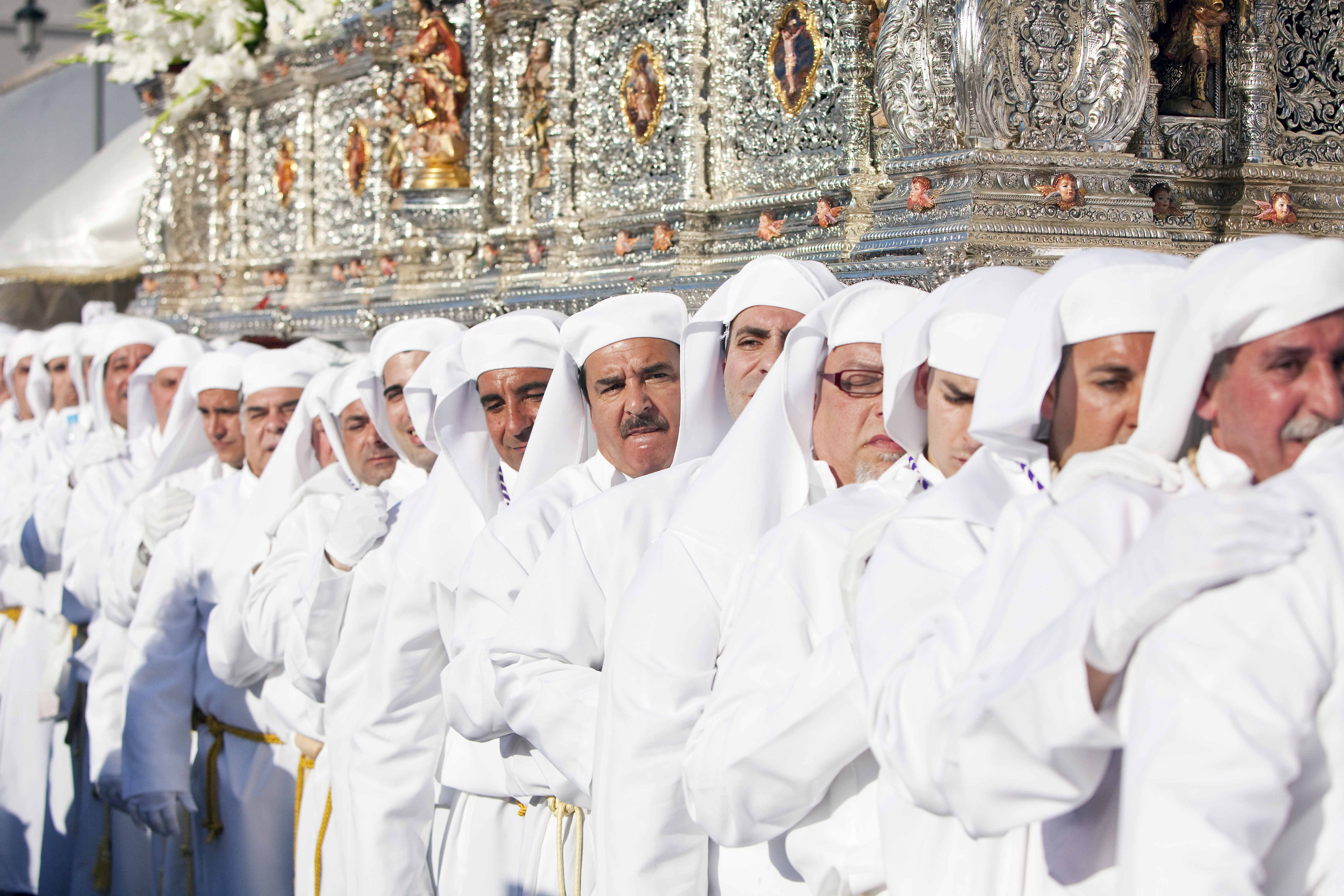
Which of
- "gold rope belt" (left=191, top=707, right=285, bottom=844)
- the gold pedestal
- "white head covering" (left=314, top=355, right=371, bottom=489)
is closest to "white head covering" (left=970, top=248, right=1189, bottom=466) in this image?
"white head covering" (left=314, top=355, right=371, bottom=489)

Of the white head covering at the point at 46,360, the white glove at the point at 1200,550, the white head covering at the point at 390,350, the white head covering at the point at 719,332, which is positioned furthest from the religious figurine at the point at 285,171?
the white glove at the point at 1200,550

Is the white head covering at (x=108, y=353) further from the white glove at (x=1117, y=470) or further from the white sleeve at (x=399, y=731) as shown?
the white glove at (x=1117, y=470)

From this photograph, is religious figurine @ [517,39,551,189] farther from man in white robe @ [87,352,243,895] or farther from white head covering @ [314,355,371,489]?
white head covering @ [314,355,371,489]

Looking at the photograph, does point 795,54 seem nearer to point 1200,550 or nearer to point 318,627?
point 318,627

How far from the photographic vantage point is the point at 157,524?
5855mm

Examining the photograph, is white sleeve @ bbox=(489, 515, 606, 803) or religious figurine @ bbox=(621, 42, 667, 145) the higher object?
religious figurine @ bbox=(621, 42, 667, 145)

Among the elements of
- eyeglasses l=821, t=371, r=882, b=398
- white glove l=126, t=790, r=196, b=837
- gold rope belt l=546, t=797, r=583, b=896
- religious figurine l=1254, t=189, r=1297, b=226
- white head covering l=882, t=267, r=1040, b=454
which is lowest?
white glove l=126, t=790, r=196, b=837

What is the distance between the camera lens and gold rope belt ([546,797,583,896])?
3.58 meters

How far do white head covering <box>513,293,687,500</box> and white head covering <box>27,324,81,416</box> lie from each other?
6.14m

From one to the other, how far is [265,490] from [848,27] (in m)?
2.92

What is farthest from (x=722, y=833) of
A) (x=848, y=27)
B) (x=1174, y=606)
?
(x=848, y=27)

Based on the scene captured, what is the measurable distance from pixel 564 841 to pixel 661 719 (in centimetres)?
97

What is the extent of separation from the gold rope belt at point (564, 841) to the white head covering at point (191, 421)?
3360mm

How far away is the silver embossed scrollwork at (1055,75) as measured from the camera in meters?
4.52
